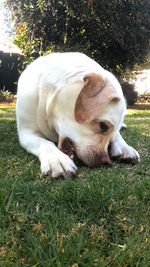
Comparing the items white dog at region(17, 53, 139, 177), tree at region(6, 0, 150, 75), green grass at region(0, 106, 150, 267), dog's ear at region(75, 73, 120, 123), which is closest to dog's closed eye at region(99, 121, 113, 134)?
white dog at region(17, 53, 139, 177)

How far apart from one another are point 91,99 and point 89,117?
12cm

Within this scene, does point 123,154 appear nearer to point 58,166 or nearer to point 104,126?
point 104,126

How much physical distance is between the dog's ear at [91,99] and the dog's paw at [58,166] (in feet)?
1.06

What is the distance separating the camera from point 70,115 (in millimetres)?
3172

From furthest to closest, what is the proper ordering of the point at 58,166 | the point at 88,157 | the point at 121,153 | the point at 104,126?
the point at 121,153
the point at 104,126
the point at 88,157
the point at 58,166

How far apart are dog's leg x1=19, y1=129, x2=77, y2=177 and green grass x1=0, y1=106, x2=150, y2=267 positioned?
0.20ft

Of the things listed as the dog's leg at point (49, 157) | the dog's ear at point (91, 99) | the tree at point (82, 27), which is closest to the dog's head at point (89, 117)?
the dog's ear at point (91, 99)

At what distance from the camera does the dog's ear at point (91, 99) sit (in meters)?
3.01

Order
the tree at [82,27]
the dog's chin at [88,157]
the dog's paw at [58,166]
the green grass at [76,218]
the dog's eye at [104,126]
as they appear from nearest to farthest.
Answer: the green grass at [76,218] → the dog's paw at [58,166] → the dog's chin at [88,157] → the dog's eye at [104,126] → the tree at [82,27]

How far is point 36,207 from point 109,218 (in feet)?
1.06

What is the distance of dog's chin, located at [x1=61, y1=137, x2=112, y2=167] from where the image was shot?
2.97 metres

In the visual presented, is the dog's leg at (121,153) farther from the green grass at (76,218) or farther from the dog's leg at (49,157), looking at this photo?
the dog's leg at (49,157)

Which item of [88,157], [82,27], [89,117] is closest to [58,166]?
[88,157]

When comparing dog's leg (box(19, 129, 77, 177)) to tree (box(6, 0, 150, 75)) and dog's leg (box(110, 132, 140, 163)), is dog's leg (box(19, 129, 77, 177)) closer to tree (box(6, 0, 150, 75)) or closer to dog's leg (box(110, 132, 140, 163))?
dog's leg (box(110, 132, 140, 163))
